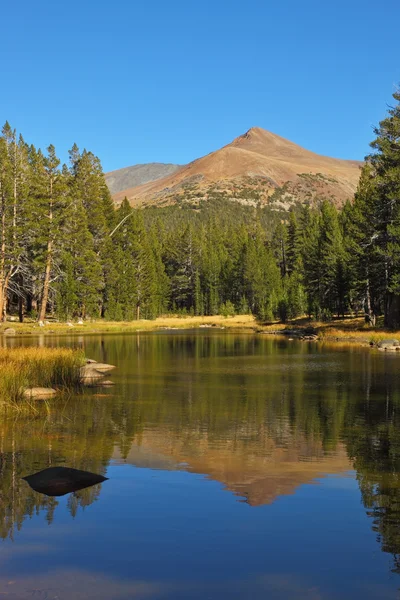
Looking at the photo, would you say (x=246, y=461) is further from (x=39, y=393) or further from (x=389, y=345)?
(x=389, y=345)

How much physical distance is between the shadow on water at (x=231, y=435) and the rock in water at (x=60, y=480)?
8.0 inches

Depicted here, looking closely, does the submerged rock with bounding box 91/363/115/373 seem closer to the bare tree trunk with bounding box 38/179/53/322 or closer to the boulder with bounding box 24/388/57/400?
the boulder with bounding box 24/388/57/400

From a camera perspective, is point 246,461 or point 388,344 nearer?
point 246,461

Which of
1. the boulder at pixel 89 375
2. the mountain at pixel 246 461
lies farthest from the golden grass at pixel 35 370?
the mountain at pixel 246 461

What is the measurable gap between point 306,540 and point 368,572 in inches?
47.4

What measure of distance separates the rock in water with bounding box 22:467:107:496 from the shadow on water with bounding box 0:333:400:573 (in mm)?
202

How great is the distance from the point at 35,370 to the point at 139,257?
76528 mm

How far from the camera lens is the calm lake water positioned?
729 centimetres

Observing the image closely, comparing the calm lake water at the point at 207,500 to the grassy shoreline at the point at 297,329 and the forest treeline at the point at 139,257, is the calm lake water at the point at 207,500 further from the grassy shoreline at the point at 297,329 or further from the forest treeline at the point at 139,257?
the forest treeline at the point at 139,257

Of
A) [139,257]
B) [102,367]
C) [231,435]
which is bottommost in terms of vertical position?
[231,435]

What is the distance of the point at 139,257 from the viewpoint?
323 feet

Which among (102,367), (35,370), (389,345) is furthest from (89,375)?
(389,345)

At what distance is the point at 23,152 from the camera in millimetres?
76562

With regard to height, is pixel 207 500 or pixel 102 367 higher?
pixel 102 367
